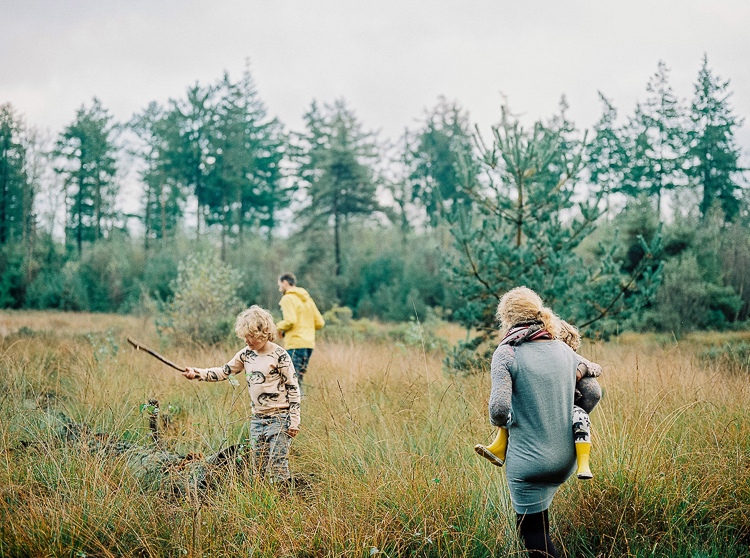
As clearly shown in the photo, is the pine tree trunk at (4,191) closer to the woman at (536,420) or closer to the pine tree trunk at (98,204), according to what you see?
the pine tree trunk at (98,204)

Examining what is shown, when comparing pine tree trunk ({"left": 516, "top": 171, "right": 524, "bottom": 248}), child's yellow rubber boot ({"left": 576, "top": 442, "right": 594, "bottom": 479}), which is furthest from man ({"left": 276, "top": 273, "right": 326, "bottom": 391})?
child's yellow rubber boot ({"left": 576, "top": 442, "right": 594, "bottom": 479})

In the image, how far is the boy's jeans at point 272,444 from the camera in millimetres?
3564

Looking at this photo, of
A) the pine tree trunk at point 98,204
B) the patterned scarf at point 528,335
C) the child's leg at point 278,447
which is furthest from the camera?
the pine tree trunk at point 98,204

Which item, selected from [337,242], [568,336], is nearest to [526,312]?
[568,336]

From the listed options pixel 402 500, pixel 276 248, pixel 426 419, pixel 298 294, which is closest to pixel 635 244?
pixel 298 294

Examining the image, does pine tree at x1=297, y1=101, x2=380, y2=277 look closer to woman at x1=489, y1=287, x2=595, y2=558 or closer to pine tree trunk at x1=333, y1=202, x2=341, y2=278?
pine tree trunk at x1=333, y1=202, x2=341, y2=278

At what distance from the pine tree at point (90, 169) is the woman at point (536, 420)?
36038mm

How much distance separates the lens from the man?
7391mm

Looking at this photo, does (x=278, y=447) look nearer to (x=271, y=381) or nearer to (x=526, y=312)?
(x=271, y=381)

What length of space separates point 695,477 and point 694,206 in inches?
1084

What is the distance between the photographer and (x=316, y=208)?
2683 centimetres

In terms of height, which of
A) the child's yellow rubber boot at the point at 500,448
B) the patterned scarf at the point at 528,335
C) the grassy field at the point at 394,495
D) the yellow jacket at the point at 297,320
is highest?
the patterned scarf at the point at 528,335

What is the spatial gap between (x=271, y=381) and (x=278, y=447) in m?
0.47

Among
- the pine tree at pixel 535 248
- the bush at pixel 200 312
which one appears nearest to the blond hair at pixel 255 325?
the pine tree at pixel 535 248
